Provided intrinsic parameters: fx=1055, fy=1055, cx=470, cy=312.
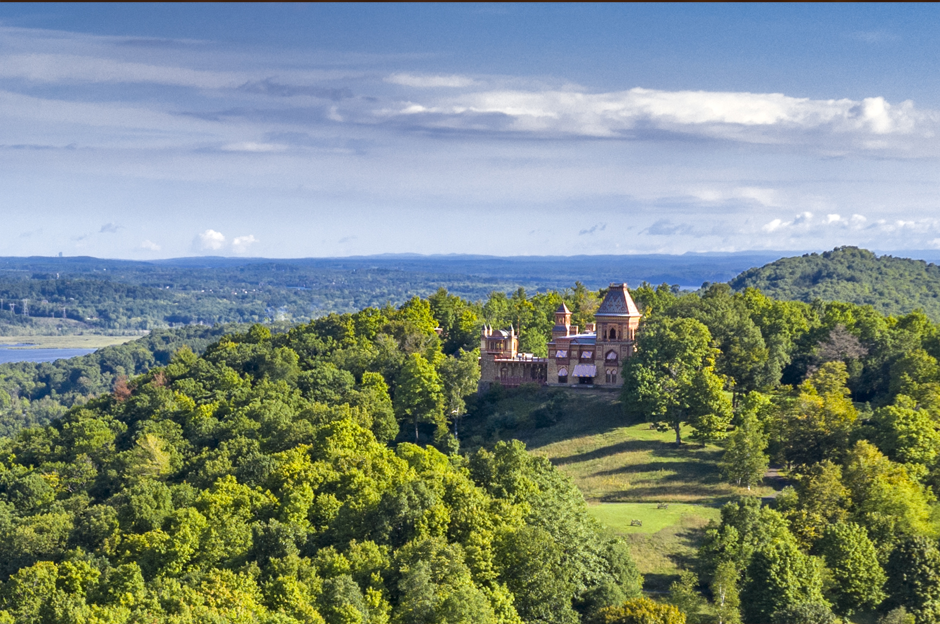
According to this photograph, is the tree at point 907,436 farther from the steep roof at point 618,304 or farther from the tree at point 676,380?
the steep roof at point 618,304

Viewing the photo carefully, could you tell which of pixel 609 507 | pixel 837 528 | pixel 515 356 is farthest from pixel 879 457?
pixel 515 356

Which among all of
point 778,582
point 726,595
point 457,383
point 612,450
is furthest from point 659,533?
point 457,383

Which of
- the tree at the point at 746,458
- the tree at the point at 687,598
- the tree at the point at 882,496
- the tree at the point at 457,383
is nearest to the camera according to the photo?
the tree at the point at 687,598

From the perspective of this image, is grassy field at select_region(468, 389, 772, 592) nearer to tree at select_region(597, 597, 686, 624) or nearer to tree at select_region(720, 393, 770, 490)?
tree at select_region(720, 393, 770, 490)

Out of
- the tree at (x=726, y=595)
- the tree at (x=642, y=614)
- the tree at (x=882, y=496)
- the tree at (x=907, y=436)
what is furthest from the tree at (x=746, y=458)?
the tree at (x=642, y=614)

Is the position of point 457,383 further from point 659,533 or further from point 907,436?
point 907,436

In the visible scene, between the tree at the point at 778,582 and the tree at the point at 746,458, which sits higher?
the tree at the point at 746,458

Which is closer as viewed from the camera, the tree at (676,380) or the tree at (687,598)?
the tree at (687,598)
